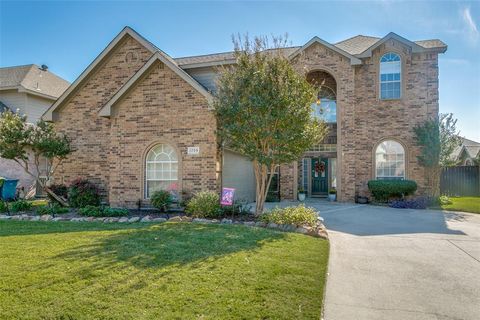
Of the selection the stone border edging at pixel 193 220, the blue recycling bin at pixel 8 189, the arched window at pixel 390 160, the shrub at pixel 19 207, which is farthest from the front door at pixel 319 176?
the blue recycling bin at pixel 8 189

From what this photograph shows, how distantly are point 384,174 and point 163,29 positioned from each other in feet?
42.3

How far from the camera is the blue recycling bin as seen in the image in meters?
14.6

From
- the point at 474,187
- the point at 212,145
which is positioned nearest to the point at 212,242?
the point at 212,145

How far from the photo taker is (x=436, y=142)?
48.1 ft

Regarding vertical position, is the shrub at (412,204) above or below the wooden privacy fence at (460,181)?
below

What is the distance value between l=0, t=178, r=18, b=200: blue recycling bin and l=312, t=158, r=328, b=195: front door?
16230 millimetres

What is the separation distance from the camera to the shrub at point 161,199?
10.5m

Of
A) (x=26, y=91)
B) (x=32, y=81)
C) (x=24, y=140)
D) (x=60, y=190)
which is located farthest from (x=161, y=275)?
(x=32, y=81)

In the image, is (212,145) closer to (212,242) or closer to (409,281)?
(212,242)

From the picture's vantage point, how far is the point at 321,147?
58.3ft

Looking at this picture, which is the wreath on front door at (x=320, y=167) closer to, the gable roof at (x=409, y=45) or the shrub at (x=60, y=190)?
the gable roof at (x=409, y=45)

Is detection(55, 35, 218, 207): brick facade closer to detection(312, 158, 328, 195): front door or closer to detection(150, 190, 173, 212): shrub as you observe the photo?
detection(150, 190, 173, 212): shrub

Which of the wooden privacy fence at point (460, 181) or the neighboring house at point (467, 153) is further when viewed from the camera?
the neighboring house at point (467, 153)

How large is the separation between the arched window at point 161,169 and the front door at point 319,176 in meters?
10.1
